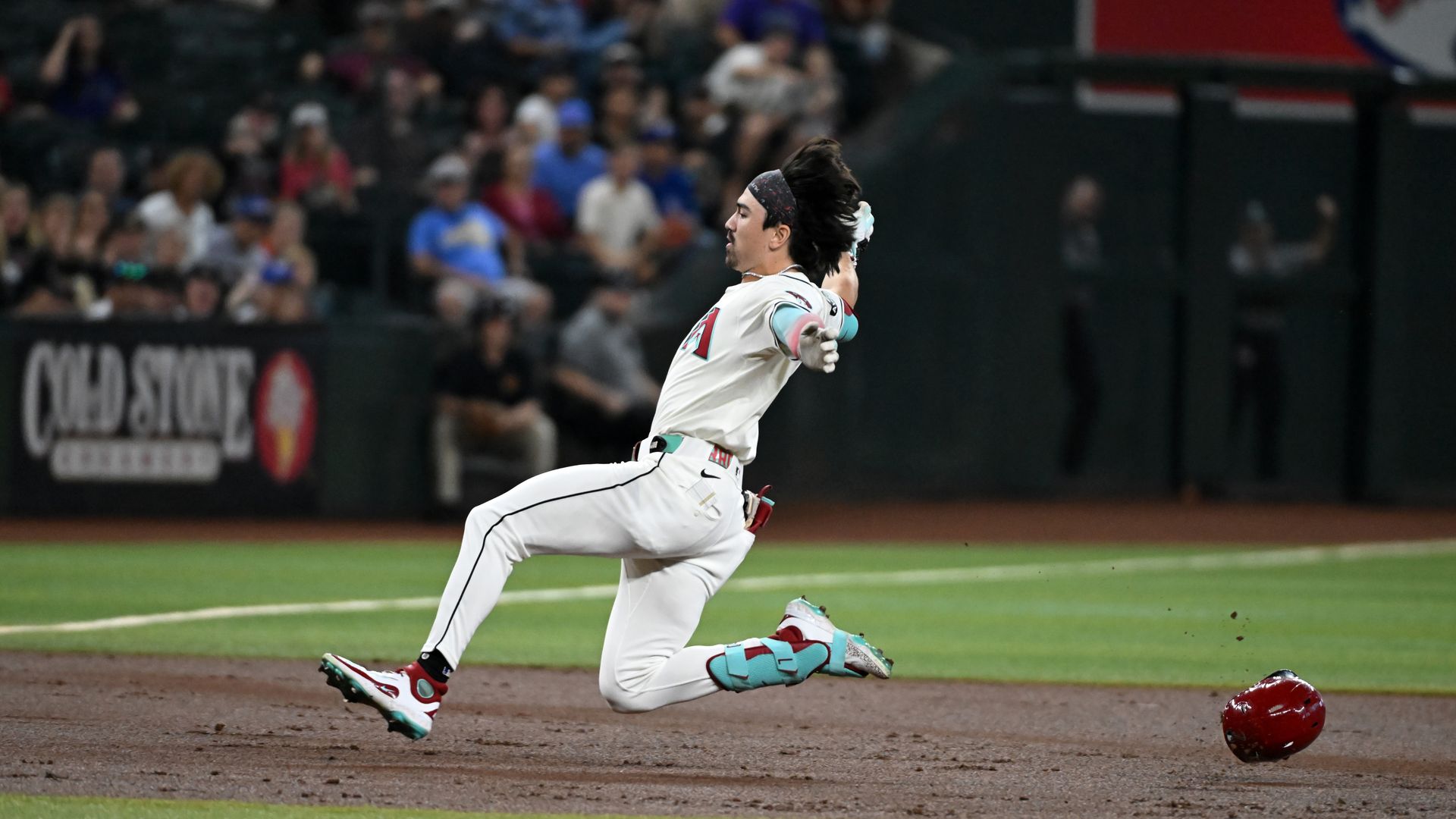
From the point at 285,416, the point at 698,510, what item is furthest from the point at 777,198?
the point at 285,416

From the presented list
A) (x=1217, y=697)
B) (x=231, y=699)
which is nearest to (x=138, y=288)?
(x=231, y=699)

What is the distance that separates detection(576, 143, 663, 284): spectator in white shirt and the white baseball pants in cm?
938

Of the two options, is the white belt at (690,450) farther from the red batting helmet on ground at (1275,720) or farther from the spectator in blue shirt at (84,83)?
the spectator in blue shirt at (84,83)

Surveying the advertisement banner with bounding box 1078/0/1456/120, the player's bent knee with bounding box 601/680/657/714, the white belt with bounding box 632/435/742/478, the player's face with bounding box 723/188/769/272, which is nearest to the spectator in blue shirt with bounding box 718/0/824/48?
the advertisement banner with bounding box 1078/0/1456/120

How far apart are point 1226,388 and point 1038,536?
136 inches

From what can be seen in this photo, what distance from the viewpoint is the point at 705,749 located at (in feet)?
20.1

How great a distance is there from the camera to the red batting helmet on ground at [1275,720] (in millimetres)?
5762

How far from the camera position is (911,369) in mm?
15867

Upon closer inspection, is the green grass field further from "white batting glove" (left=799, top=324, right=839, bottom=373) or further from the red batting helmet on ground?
"white batting glove" (left=799, top=324, right=839, bottom=373)

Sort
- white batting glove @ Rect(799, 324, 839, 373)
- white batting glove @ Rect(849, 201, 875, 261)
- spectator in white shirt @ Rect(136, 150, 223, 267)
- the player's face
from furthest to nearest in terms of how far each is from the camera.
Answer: spectator in white shirt @ Rect(136, 150, 223, 267) < white batting glove @ Rect(849, 201, 875, 261) < the player's face < white batting glove @ Rect(799, 324, 839, 373)

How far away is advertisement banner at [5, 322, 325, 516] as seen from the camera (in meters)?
13.0

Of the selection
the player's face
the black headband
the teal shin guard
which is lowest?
the teal shin guard

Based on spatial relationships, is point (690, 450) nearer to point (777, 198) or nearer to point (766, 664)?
point (766, 664)

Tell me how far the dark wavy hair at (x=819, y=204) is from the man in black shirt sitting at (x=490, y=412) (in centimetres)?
780
